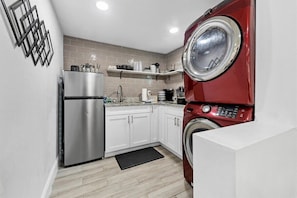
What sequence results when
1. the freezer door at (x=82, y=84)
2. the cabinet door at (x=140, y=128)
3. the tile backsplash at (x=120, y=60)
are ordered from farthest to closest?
the tile backsplash at (x=120, y=60)
the cabinet door at (x=140, y=128)
the freezer door at (x=82, y=84)

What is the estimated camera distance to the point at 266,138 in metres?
0.52

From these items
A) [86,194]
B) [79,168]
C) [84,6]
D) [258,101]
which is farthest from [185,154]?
[84,6]

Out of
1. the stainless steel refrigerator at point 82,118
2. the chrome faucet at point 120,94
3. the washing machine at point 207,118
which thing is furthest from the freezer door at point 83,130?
the washing machine at point 207,118

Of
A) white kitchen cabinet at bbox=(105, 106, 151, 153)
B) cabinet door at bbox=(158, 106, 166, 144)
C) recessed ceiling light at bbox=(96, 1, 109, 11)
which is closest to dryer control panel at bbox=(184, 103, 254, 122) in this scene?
cabinet door at bbox=(158, 106, 166, 144)

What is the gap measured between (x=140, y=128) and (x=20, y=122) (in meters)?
1.83

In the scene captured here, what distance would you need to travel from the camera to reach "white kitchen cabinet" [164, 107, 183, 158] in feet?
6.75

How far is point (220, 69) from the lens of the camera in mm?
1044

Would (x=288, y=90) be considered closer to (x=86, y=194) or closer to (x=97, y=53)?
(x=86, y=194)

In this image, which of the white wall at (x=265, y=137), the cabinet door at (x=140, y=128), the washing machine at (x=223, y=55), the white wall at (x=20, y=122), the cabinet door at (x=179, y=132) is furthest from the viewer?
the cabinet door at (x=140, y=128)

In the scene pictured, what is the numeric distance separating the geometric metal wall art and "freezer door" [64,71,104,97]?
26.6 inches

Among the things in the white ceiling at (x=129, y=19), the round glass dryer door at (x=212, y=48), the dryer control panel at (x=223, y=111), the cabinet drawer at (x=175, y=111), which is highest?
the white ceiling at (x=129, y=19)

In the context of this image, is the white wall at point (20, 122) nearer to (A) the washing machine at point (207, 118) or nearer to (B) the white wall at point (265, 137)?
(B) the white wall at point (265, 137)

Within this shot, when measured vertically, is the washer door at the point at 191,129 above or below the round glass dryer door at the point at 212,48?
below

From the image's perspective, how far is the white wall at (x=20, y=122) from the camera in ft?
2.29
